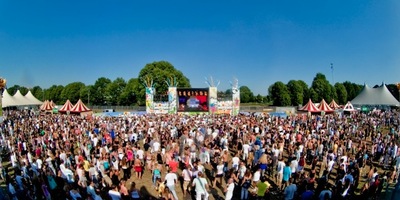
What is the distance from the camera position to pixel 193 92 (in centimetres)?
3816

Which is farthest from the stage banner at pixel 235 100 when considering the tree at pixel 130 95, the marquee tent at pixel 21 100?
the marquee tent at pixel 21 100

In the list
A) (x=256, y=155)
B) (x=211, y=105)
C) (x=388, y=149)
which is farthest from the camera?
(x=211, y=105)

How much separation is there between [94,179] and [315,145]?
9946 millimetres

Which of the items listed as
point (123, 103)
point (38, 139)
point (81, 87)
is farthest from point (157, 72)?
point (38, 139)

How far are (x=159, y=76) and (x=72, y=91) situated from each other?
34.9 metres

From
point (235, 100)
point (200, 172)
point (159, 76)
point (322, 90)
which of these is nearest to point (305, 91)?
point (322, 90)

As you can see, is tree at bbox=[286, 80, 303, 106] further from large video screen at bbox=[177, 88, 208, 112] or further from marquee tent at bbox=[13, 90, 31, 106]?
marquee tent at bbox=[13, 90, 31, 106]

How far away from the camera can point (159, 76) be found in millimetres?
55438

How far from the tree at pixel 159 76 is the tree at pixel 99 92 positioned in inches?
921

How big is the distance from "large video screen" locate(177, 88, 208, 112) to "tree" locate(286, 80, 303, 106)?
34652mm

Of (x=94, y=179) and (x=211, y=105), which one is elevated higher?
(x=211, y=105)

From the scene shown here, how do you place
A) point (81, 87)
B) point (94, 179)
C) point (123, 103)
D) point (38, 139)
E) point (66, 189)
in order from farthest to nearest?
point (81, 87) → point (123, 103) → point (38, 139) → point (94, 179) → point (66, 189)

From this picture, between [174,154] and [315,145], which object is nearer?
[174,154]

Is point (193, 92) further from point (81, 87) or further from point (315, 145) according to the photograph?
point (81, 87)
